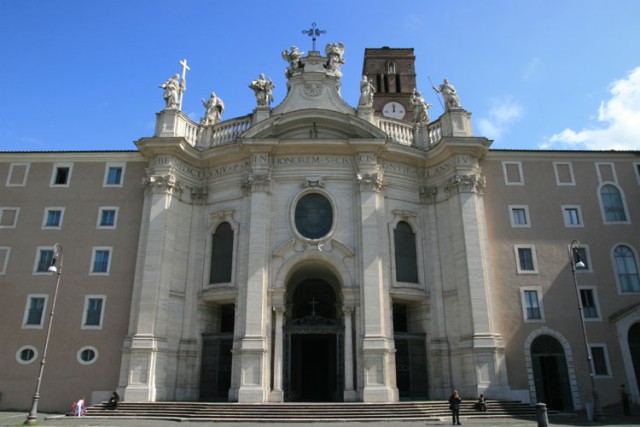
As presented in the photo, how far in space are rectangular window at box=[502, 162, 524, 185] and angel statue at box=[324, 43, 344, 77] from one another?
11645 millimetres

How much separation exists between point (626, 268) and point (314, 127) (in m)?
19.3

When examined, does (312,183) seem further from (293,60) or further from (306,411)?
(306,411)

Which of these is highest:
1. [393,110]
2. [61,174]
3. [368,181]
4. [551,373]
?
[393,110]

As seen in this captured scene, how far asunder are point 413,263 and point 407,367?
5715 millimetres

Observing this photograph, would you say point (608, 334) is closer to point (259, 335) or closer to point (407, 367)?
point (407, 367)

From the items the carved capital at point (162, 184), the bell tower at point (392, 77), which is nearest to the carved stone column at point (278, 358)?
the carved capital at point (162, 184)

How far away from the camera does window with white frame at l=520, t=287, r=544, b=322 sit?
25.9m

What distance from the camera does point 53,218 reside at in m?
28.4

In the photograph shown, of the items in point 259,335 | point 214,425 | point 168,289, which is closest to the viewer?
point 214,425

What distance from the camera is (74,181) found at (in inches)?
1151

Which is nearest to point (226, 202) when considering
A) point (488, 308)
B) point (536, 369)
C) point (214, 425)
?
point (214, 425)

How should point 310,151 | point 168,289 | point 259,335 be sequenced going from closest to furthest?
point 259,335 → point 168,289 → point 310,151

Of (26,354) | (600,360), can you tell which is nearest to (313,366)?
(600,360)

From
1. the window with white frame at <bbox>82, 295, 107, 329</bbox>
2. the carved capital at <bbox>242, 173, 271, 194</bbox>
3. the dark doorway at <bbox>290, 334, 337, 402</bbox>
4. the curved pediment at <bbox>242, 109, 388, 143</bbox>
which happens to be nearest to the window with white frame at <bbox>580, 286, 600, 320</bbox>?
the dark doorway at <bbox>290, 334, 337, 402</bbox>
